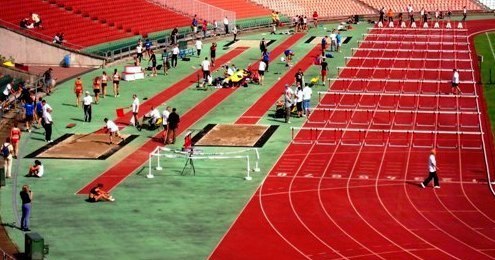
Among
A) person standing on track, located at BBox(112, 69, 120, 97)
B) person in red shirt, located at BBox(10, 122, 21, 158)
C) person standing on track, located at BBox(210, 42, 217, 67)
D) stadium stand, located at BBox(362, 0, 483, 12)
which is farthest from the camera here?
stadium stand, located at BBox(362, 0, 483, 12)

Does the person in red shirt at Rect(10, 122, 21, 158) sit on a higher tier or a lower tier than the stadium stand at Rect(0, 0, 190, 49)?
lower

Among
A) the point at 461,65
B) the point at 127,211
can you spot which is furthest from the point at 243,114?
the point at 461,65

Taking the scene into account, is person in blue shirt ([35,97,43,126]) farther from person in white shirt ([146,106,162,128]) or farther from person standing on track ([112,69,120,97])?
person standing on track ([112,69,120,97])

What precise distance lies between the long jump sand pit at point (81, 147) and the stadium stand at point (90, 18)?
20.2m

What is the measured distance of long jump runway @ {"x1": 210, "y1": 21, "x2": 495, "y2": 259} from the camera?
32.2 meters

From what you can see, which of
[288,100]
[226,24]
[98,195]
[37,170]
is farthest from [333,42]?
[98,195]

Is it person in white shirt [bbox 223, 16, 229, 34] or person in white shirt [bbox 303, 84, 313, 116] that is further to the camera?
person in white shirt [bbox 223, 16, 229, 34]

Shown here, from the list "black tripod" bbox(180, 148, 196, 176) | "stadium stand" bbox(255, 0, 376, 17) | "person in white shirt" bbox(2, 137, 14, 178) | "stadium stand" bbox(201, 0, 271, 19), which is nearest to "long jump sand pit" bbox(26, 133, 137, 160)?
"person in white shirt" bbox(2, 137, 14, 178)

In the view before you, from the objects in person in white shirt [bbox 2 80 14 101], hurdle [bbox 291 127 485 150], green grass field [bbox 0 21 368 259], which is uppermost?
person in white shirt [bbox 2 80 14 101]

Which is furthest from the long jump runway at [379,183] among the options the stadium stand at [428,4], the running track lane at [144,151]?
the stadium stand at [428,4]

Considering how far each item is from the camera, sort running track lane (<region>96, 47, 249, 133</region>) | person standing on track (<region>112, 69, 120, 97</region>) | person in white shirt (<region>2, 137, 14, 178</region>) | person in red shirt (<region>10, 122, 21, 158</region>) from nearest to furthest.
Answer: person in white shirt (<region>2, 137, 14, 178</region>) < person in red shirt (<region>10, 122, 21, 158</region>) < running track lane (<region>96, 47, 249, 133</region>) < person standing on track (<region>112, 69, 120, 97</region>)

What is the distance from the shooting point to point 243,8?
87562 mm

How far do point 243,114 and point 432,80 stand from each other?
13.3m

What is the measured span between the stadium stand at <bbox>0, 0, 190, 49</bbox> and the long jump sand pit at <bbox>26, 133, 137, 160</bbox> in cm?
2019
